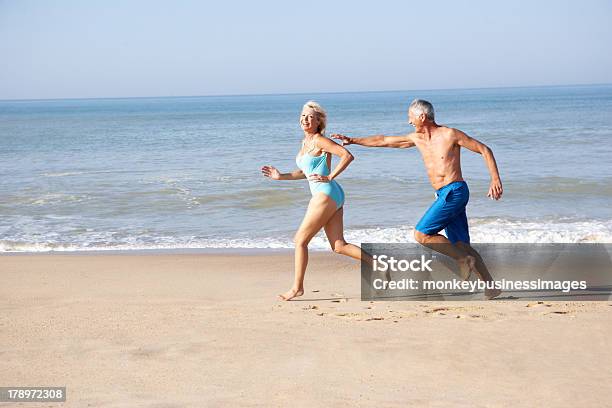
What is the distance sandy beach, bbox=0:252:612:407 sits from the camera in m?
4.34

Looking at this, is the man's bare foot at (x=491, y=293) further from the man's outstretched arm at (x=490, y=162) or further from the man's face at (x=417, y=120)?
the man's face at (x=417, y=120)

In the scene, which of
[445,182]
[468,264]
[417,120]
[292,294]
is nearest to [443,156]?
[445,182]

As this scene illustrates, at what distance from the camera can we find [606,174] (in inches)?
683

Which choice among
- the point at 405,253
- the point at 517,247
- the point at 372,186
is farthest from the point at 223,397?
the point at 372,186

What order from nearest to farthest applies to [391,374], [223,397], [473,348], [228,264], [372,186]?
[223,397], [391,374], [473,348], [228,264], [372,186]

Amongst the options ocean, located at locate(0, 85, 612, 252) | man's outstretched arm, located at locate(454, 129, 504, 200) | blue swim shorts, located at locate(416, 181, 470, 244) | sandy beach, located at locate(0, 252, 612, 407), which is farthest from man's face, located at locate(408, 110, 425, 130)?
ocean, located at locate(0, 85, 612, 252)

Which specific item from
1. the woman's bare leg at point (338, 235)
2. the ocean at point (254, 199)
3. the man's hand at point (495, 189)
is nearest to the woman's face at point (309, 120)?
the woman's bare leg at point (338, 235)

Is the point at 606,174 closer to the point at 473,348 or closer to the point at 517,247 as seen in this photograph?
the point at 517,247

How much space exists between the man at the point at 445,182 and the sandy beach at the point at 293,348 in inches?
19.3

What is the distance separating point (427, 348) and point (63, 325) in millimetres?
2636

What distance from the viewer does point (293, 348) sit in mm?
5176

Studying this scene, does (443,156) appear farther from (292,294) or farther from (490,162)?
(292,294)

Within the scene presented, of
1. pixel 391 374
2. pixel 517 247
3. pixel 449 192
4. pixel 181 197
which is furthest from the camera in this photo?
pixel 181 197

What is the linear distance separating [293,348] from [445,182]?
6.48ft
